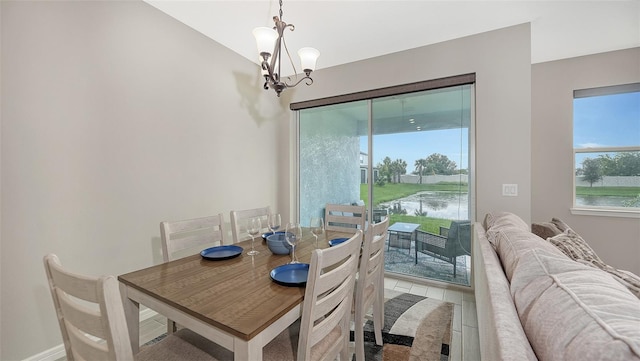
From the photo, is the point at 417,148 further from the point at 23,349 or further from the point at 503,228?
the point at 23,349

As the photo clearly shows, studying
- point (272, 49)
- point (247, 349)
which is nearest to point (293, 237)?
point (247, 349)

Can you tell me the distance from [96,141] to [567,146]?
15.4 ft

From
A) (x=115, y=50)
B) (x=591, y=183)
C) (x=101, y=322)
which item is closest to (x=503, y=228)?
(x=101, y=322)

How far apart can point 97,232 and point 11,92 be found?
998 mm

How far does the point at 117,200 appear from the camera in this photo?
1956 mm

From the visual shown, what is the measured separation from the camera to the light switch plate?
2.40 meters

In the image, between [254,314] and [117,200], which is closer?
[254,314]

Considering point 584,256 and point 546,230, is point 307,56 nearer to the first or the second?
point 584,256

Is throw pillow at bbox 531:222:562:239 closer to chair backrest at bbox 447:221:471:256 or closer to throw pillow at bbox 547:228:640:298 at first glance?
throw pillow at bbox 547:228:640:298

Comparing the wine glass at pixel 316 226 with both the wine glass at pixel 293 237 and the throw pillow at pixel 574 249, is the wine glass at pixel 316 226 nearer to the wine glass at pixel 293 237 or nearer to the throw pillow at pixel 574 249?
the wine glass at pixel 293 237

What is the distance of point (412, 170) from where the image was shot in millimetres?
2934

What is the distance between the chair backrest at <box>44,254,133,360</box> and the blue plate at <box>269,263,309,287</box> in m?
0.58

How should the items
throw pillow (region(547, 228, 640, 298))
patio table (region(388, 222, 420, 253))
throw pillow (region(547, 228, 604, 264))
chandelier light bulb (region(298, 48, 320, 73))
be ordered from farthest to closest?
patio table (region(388, 222, 420, 253))
chandelier light bulb (region(298, 48, 320, 73))
throw pillow (region(547, 228, 604, 264))
throw pillow (region(547, 228, 640, 298))

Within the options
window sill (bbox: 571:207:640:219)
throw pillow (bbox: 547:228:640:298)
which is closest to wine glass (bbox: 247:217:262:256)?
throw pillow (bbox: 547:228:640:298)
